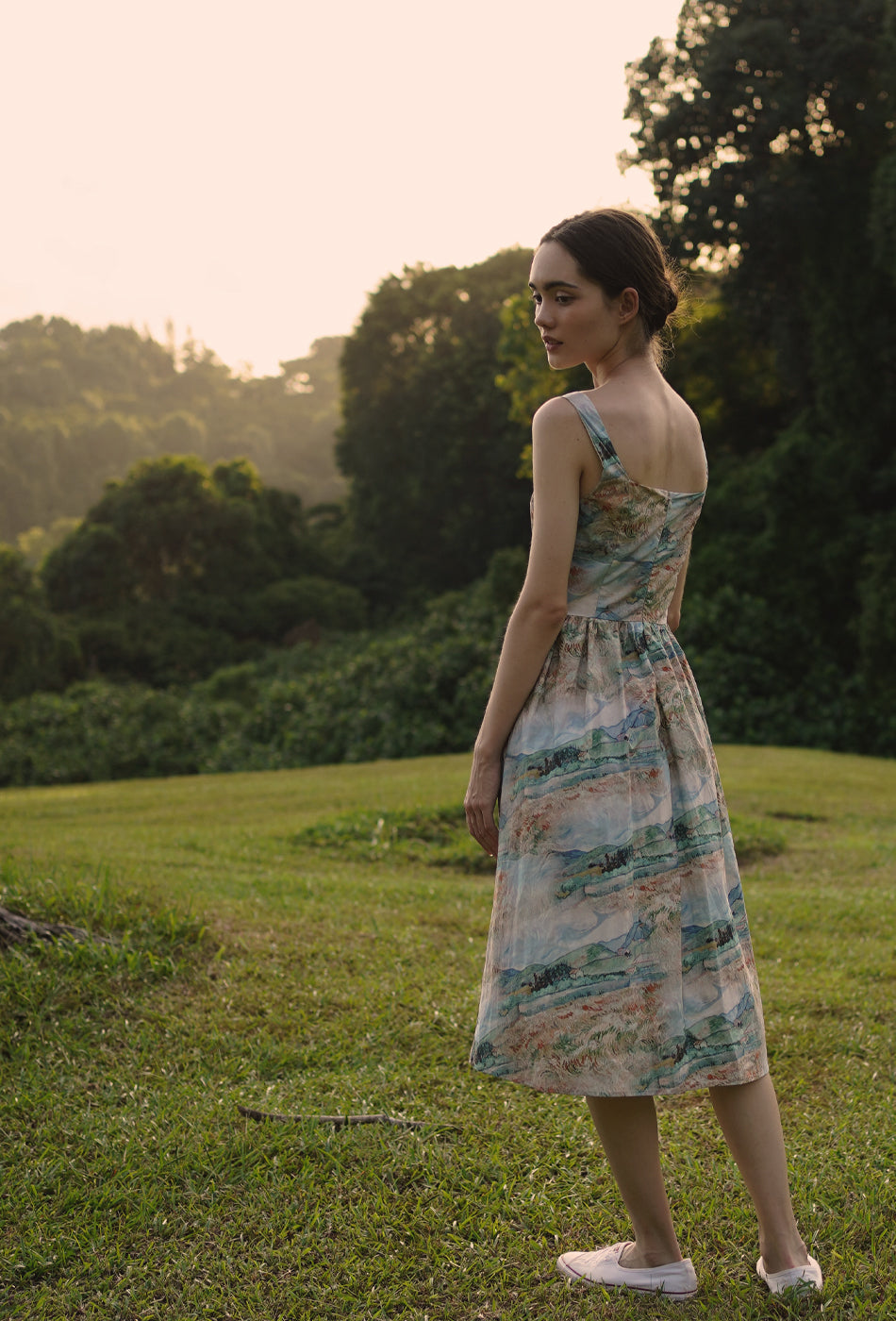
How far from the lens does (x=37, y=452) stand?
176ft

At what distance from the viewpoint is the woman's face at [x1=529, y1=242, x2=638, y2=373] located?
1941mm

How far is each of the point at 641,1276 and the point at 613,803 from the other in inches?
36.2

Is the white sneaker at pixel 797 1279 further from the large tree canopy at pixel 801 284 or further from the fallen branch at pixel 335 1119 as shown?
the large tree canopy at pixel 801 284

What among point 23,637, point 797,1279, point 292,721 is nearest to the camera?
point 797,1279

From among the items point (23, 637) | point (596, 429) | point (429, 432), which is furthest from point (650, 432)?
point (429, 432)

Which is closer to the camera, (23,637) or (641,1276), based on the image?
(641,1276)

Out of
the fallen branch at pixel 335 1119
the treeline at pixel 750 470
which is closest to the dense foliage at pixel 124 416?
the treeline at pixel 750 470

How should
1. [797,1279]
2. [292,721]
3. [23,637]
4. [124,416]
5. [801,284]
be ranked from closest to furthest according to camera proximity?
[797,1279] → [292,721] → [801,284] → [23,637] → [124,416]

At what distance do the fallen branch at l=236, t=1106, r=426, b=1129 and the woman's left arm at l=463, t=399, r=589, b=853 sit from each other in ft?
3.95

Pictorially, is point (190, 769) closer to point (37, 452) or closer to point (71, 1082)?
point (71, 1082)

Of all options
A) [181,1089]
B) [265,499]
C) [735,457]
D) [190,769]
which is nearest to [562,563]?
[181,1089]

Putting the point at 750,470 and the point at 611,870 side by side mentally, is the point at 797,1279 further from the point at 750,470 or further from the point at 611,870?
the point at 750,470

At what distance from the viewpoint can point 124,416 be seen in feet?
199

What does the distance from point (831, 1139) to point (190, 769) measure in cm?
1302
